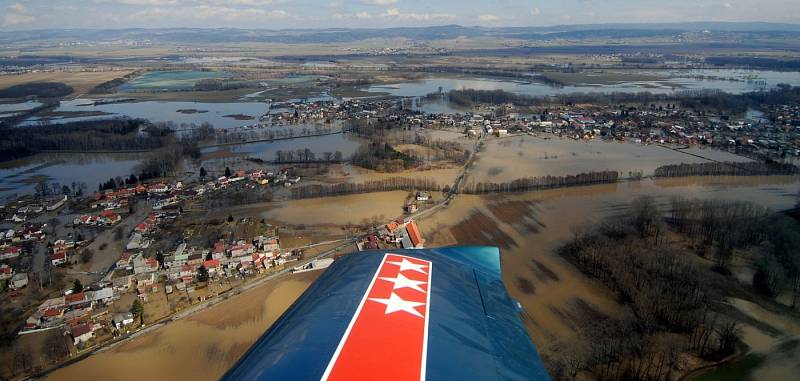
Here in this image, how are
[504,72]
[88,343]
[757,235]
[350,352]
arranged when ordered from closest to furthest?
[350,352], [88,343], [757,235], [504,72]

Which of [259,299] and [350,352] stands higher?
[350,352]

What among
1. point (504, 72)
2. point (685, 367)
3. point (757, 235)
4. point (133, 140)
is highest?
point (504, 72)

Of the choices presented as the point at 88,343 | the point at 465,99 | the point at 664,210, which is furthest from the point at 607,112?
the point at 88,343

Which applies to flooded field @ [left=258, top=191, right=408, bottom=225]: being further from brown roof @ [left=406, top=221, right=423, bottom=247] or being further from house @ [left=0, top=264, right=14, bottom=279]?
house @ [left=0, top=264, right=14, bottom=279]

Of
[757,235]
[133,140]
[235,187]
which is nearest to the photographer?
[757,235]

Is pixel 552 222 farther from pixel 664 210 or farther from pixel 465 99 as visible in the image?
pixel 465 99

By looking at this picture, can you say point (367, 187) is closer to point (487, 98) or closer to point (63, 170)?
point (63, 170)

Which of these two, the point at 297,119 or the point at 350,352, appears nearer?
the point at 350,352
